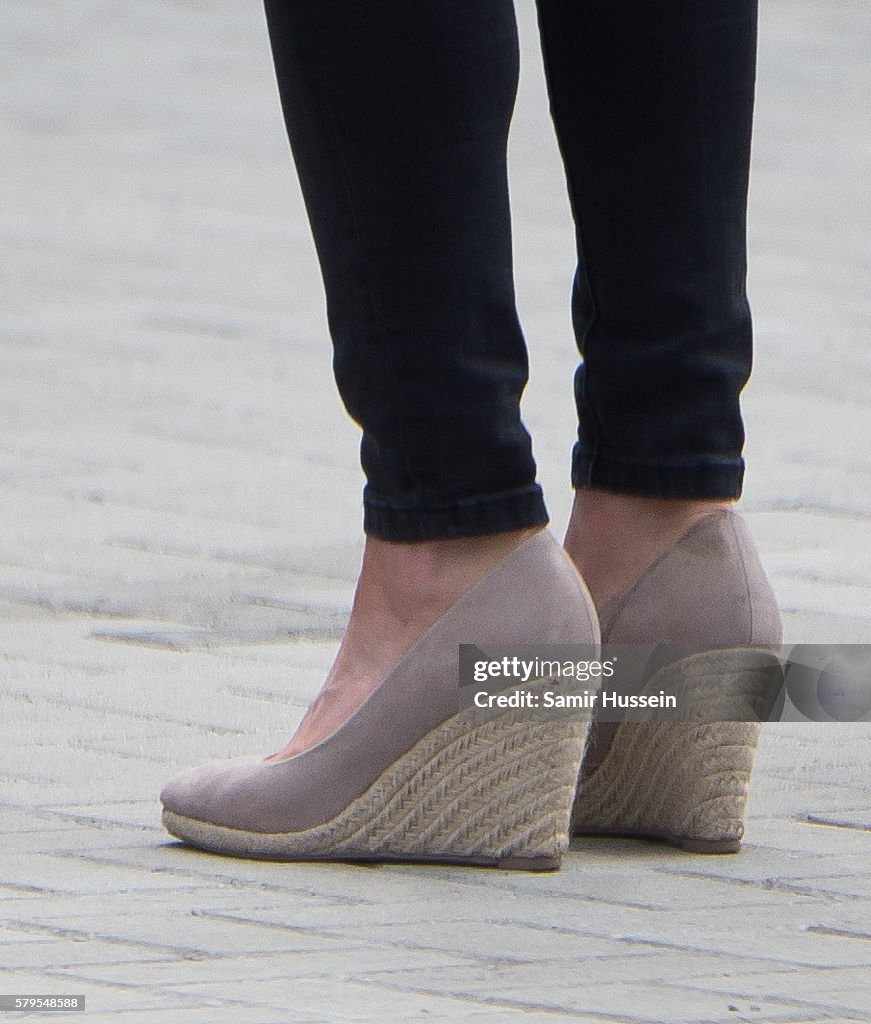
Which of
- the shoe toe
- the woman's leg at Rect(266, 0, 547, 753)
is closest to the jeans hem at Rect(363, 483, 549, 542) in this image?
the woman's leg at Rect(266, 0, 547, 753)

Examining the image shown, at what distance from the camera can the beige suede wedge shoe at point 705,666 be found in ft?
7.30

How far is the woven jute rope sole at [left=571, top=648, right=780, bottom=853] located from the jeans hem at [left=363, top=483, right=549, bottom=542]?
21 centimetres

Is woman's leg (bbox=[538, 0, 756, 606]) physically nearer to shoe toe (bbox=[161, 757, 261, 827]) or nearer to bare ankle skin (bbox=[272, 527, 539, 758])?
bare ankle skin (bbox=[272, 527, 539, 758])

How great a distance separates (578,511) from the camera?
230 cm

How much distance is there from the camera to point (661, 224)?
2.20 meters

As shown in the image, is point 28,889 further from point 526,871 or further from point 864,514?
point 864,514

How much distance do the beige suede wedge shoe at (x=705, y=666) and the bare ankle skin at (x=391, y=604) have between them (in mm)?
161

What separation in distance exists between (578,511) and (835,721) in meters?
0.40

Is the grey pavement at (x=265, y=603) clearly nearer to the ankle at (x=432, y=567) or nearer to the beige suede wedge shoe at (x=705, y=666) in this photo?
the beige suede wedge shoe at (x=705, y=666)

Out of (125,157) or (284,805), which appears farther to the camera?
(125,157)

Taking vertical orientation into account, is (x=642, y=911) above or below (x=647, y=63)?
below

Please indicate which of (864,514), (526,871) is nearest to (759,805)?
(526,871)

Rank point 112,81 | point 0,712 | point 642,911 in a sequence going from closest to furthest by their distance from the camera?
point 642,911, point 0,712, point 112,81

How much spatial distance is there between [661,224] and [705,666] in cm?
38
